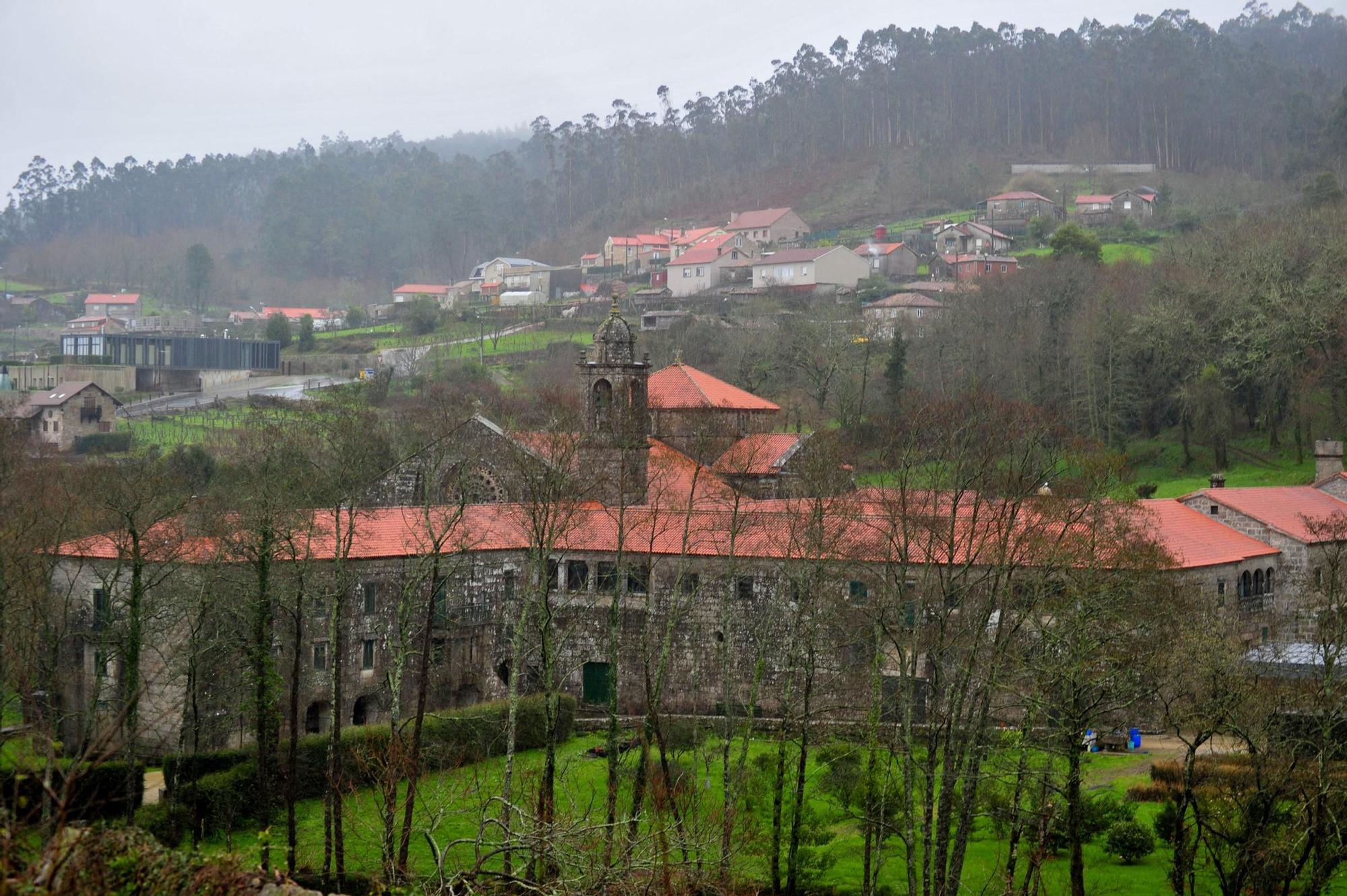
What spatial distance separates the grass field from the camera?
79.5 ft

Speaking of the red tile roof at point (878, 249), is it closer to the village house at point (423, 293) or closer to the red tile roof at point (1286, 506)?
the village house at point (423, 293)

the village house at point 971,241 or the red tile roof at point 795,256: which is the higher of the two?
the village house at point 971,241

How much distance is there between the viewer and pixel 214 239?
6767 inches

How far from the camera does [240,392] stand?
276 feet

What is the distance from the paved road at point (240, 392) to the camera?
77.1 meters

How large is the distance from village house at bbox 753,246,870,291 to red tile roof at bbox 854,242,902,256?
256 cm

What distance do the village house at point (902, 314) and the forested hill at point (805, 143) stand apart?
4268cm

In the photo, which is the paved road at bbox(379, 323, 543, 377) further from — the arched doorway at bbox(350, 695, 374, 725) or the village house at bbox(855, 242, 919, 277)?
the arched doorway at bbox(350, 695, 374, 725)

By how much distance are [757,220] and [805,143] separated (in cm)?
3290

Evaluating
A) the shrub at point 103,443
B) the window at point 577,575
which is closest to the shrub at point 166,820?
the window at point 577,575

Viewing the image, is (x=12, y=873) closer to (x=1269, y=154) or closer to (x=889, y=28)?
(x=1269, y=154)

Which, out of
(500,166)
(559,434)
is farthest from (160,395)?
(500,166)

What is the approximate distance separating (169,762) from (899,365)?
36859mm

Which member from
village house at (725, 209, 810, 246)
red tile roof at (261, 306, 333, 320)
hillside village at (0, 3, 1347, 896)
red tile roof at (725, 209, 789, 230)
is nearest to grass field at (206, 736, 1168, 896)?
hillside village at (0, 3, 1347, 896)
